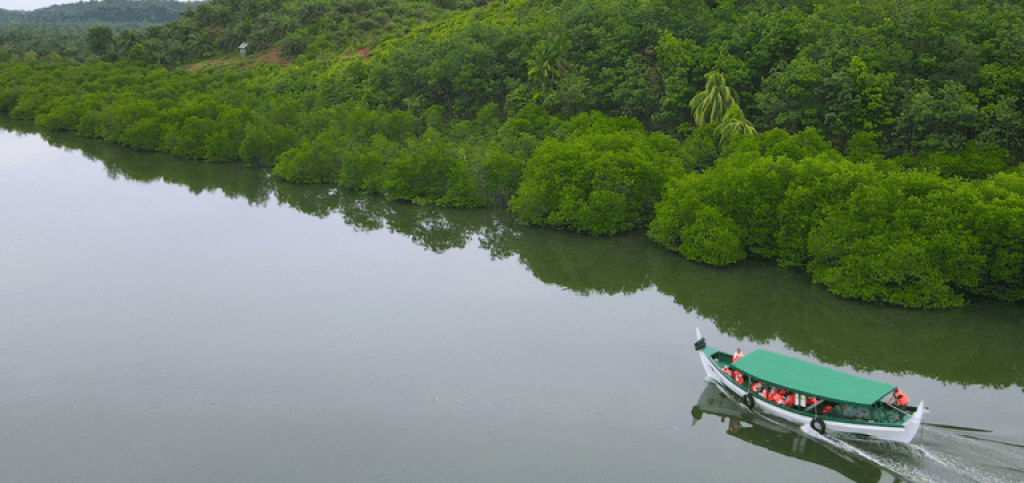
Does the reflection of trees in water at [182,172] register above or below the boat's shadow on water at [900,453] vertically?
above

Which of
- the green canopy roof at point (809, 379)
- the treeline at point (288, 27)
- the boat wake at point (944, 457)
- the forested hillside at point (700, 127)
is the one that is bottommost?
the boat wake at point (944, 457)

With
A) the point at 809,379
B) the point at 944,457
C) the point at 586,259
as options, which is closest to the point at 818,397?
the point at 809,379

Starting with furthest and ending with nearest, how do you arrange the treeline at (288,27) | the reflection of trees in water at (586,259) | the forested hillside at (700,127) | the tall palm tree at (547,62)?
the treeline at (288,27), the tall palm tree at (547,62), the reflection of trees in water at (586,259), the forested hillside at (700,127)

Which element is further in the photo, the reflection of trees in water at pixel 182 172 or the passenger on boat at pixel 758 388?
the reflection of trees in water at pixel 182 172

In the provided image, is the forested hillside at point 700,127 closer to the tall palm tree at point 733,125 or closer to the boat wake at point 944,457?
the tall palm tree at point 733,125

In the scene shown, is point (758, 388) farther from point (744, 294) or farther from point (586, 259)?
point (586, 259)

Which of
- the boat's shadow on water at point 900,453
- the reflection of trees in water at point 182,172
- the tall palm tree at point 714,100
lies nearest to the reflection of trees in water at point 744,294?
the reflection of trees in water at point 182,172

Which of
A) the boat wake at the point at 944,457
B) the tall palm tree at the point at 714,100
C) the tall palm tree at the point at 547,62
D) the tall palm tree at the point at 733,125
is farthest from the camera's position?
the tall palm tree at the point at 547,62
